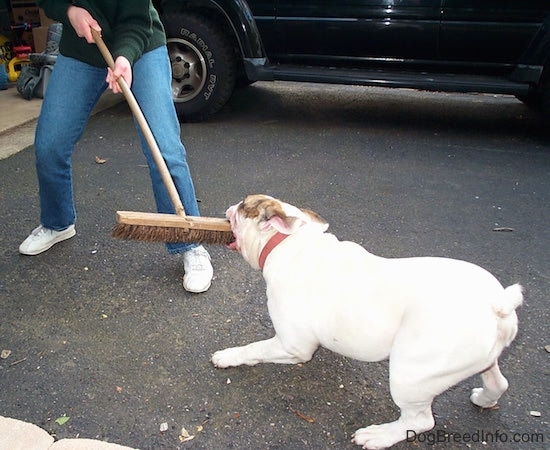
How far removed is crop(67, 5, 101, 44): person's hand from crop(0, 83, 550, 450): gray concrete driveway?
127cm

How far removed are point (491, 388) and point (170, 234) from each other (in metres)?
1.49

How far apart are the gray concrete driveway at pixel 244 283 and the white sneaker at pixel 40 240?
0.05 m

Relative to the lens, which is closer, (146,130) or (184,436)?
(184,436)

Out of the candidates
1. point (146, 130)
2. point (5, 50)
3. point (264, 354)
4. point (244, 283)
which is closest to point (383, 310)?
point (264, 354)

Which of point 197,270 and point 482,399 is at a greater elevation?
point 197,270

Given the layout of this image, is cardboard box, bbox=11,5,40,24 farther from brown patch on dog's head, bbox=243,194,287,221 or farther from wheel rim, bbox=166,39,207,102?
brown patch on dog's head, bbox=243,194,287,221

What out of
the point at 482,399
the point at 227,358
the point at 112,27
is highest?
the point at 112,27

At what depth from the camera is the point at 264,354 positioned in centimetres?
227

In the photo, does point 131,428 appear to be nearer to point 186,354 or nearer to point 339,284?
point 186,354

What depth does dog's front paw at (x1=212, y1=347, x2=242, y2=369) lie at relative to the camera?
240 cm

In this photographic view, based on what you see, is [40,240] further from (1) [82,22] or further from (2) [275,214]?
(2) [275,214]

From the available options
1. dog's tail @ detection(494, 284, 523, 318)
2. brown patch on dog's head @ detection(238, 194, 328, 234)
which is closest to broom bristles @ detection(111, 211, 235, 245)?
brown patch on dog's head @ detection(238, 194, 328, 234)

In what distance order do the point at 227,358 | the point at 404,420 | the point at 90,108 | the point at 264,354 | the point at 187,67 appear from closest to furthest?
1. the point at 404,420
2. the point at 264,354
3. the point at 227,358
4. the point at 90,108
5. the point at 187,67

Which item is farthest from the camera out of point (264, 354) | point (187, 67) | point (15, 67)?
point (15, 67)
